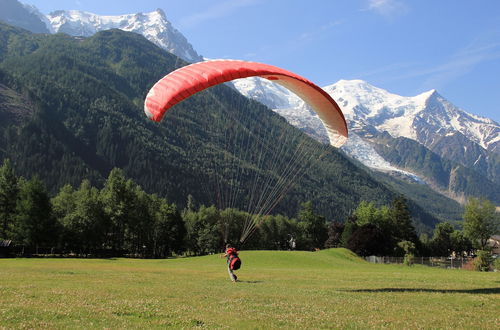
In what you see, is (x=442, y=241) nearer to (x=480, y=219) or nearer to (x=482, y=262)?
(x=480, y=219)

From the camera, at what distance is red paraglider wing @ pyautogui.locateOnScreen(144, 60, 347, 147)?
17.9 meters

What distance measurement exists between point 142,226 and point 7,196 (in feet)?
83.1

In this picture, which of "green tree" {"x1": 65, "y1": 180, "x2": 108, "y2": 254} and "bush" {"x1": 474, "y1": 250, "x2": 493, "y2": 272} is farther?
"green tree" {"x1": 65, "y1": 180, "x2": 108, "y2": 254}

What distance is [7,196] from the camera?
62812 millimetres

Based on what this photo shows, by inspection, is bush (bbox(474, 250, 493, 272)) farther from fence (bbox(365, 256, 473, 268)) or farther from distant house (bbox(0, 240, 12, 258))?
distant house (bbox(0, 240, 12, 258))

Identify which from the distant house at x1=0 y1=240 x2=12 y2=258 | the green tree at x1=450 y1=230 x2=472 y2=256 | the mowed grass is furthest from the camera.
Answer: the green tree at x1=450 y1=230 x2=472 y2=256

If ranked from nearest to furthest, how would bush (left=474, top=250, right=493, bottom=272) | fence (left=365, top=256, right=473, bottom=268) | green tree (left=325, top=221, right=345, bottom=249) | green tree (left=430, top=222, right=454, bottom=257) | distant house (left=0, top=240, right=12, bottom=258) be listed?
bush (left=474, top=250, right=493, bottom=272) < distant house (left=0, top=240, right=12, bottom=258) < fence (left=365, top=256, right=473, bottom=268) < green tree (left=325, top=221, right=345, bottom=249) < green tree (left=430, top=222, right=454, bottom=257)

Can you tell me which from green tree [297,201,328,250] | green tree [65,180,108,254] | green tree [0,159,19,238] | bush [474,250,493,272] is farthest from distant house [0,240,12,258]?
green tree [297,201,328,250]

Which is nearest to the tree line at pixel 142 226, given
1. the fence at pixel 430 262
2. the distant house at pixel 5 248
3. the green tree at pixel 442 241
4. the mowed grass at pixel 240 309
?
the distant house at pixel 5 248

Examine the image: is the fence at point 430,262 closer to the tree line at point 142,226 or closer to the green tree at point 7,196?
the tree line at point 142,226

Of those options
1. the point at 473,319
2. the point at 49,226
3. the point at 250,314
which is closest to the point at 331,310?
the point at 250,314

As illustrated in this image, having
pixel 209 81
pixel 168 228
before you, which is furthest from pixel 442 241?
pixel 209 81

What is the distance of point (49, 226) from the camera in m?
63.3

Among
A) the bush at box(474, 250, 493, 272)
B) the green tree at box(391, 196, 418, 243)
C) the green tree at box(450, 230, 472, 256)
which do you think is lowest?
the bush at box(474, 250, 493, 272)
